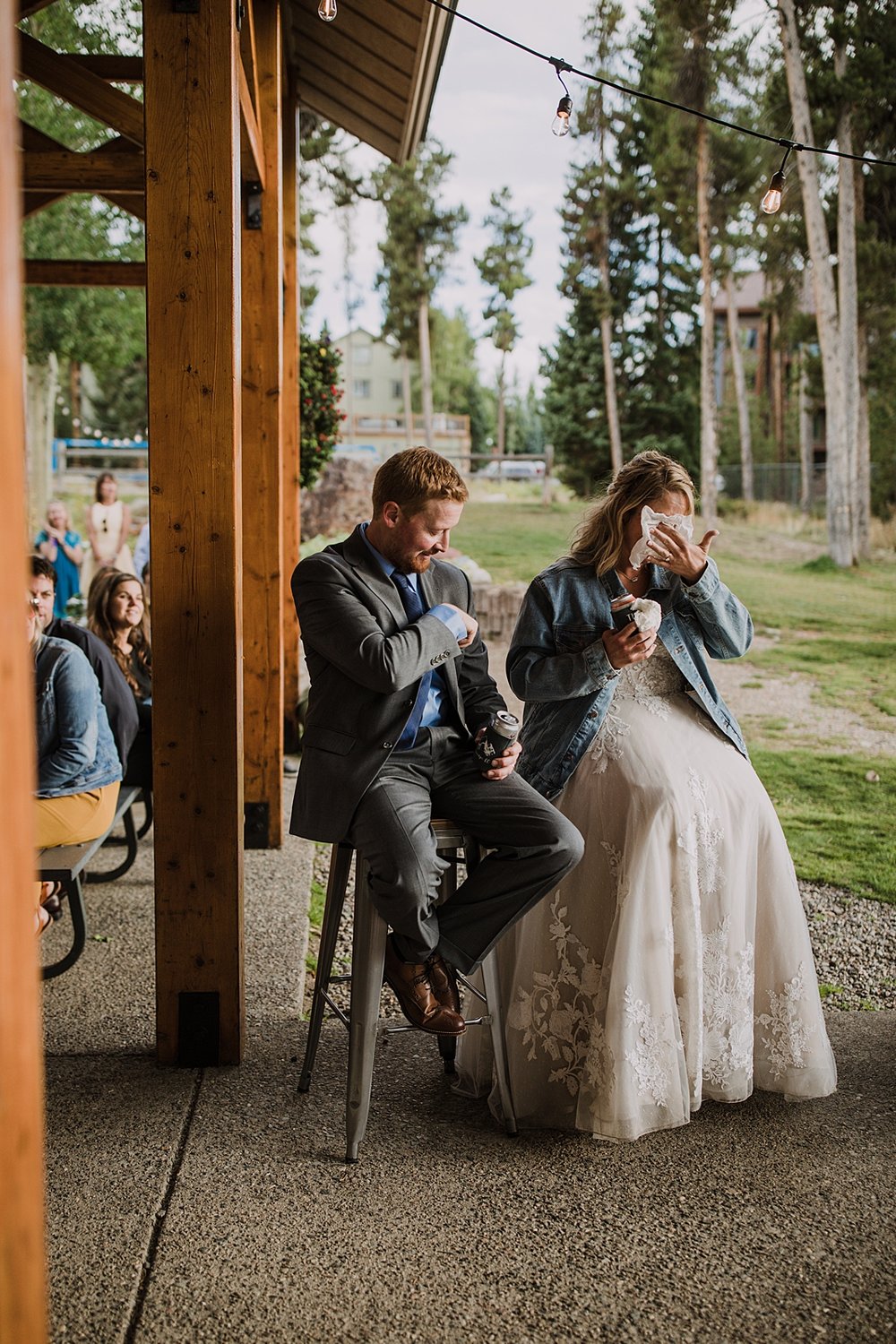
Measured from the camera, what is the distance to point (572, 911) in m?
2.89

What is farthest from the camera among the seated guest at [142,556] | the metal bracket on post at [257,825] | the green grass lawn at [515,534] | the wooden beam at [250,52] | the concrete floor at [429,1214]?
the green grass lawn at [515,534]

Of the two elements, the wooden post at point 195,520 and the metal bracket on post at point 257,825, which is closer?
the wooden post at point 195,520

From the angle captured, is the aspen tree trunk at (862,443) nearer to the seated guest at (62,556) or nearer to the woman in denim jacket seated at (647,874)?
the seated guest at (62,556)

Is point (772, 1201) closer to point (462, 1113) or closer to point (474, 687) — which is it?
point (462, 1113)

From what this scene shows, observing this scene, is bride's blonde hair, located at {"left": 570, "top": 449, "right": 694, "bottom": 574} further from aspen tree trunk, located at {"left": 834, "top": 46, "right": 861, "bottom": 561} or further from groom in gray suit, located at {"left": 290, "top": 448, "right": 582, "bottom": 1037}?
aspen tree trunk, located at {"left": 834, "top": 46, "right": 861, "bottom": 561}

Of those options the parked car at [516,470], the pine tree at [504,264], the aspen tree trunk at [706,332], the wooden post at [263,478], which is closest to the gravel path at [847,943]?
the wooden post at [263,478]

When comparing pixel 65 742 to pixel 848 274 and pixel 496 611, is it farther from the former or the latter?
pixel 848 274

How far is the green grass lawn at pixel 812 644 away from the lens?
6.11 meters

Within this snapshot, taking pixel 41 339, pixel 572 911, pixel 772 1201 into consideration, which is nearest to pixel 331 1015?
pixel 572 911

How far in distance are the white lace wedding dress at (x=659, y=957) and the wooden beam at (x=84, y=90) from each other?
3474mm

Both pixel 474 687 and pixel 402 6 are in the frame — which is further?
pixel 402 6

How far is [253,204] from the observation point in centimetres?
491

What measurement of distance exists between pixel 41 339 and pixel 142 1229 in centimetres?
1503

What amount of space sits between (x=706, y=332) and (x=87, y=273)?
11877 mm
